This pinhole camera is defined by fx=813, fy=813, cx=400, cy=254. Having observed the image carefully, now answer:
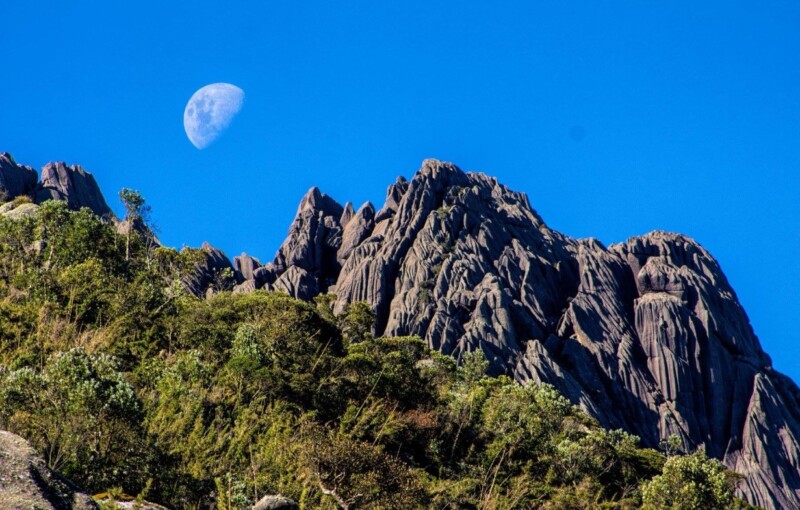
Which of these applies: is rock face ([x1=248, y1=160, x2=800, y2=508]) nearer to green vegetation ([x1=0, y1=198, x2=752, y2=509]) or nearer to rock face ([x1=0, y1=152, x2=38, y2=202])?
rock face ([x1=0, y1=152, x2=38, y2=202])

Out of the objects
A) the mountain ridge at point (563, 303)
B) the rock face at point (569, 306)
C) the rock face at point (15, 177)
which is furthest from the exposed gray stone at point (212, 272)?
the rock face at point (15, 177)

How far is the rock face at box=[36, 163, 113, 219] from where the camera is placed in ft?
417

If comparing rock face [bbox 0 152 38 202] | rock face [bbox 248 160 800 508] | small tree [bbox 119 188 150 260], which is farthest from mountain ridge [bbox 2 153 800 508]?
small tree [bbox 119 188 150 260]

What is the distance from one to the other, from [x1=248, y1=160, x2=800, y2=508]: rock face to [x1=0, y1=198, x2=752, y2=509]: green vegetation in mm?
78609

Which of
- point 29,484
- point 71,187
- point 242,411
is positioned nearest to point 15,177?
point 71,187

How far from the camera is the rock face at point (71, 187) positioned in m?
127

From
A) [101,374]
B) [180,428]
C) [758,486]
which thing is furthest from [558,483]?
[758,486]

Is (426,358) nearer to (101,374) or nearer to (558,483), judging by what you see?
(558,483)

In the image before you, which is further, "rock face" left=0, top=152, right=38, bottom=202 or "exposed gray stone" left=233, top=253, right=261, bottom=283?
"exposed gray stone" left=233, top=253, right=261, bottom=283

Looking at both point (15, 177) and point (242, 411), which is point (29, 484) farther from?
point (15, 177)

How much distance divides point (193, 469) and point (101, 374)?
3.26 m

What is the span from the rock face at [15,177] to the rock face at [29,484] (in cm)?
11863

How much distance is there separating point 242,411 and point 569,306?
411 ft

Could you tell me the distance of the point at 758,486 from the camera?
5000 inches
